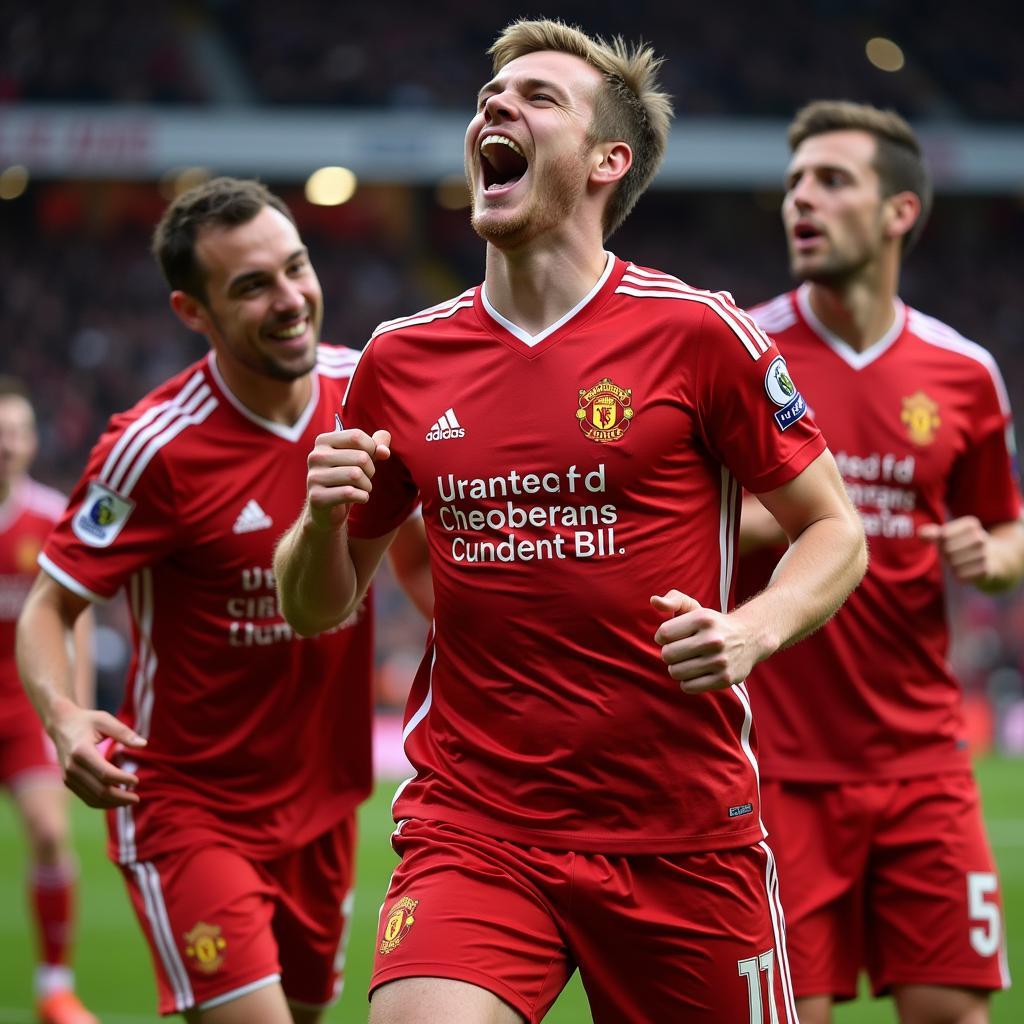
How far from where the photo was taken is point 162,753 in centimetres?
471

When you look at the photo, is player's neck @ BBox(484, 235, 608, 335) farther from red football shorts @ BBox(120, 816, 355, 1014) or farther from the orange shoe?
the orange shoe

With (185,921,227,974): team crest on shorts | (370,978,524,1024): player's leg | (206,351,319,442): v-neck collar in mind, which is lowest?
(370,978,524,1024): player's leg

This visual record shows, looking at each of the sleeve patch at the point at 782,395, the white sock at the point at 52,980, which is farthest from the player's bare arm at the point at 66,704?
the white sock at the point at 52,980

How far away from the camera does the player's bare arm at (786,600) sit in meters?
2.94

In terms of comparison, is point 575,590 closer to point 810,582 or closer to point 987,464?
point 810,582

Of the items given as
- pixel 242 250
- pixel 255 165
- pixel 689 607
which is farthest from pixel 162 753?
pixel 255 165

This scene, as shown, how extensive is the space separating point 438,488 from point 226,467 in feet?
4.55

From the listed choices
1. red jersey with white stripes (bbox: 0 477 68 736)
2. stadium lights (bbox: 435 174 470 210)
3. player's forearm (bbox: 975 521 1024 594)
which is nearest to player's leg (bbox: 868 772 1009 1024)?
player's forearm (bbox: 975 521 1024 594)

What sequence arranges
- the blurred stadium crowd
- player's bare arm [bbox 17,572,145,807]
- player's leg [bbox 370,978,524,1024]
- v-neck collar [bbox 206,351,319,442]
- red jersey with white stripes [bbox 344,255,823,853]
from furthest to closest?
the blurred stadium crowd → v-neck collar [bbox 206,351,319,442] → player's bare arm [bbox 17,572,145,807] → red jersey with white stripes [bbox 344,255,823,853] → player's leg [bbox 370,978,524,1024]

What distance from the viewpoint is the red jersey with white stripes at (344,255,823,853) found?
339 centimetres

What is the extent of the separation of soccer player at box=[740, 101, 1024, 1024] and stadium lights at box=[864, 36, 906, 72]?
27.1 metres

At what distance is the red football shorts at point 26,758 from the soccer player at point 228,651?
372 centimetres

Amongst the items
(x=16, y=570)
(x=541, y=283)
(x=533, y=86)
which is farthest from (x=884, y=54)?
(x=541, y=283)

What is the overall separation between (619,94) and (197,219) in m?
1.69
